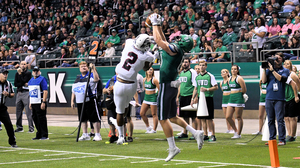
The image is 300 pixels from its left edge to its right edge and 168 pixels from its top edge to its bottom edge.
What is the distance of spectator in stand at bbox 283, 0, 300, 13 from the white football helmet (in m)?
12.7

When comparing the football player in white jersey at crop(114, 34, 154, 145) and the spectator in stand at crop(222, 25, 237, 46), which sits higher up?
the spectator in stand at crop(222, 25, 237, 46)

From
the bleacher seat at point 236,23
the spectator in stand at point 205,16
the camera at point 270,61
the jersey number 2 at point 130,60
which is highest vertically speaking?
the spectator in stand at point 205,16

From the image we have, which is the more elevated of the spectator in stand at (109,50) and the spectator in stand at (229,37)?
the spectator in stand at (229,37)

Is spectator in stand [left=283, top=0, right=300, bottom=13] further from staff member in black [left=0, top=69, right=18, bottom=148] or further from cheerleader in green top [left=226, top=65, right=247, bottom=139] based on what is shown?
staff member in black [left=0, top=69, right=18, bottom=148]

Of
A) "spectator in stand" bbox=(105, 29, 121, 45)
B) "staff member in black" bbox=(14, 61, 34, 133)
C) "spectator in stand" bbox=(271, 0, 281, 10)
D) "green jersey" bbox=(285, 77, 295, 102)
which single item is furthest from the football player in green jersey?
"spectator in stand" bbox=(105, 29, 121, 45)

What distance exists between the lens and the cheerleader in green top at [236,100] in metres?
12.6

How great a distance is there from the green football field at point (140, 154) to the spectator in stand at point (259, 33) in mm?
5382

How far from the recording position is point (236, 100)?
12.7m

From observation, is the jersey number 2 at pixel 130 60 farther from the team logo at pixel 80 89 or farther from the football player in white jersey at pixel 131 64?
the team logo at pixel 80 89

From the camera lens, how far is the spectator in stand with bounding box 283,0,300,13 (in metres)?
19.5

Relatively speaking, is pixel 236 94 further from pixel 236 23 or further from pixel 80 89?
pixel 236 23

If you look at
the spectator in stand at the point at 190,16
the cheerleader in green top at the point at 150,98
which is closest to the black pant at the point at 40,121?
the cheerleader in green top at the point at 150,98

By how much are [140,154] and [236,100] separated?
398 centimetres

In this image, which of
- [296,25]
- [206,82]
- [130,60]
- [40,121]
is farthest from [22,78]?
[296,25]
